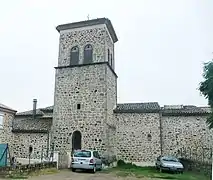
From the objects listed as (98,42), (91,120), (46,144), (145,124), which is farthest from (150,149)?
(98,42)

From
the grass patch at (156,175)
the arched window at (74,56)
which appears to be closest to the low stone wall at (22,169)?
the grass patch at (156,175)

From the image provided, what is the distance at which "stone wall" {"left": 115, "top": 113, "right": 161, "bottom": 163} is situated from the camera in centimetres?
2272

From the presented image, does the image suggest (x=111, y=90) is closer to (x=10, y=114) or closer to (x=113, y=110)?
(x=113, y=110)

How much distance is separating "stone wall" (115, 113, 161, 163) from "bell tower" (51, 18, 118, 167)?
91 centimetres

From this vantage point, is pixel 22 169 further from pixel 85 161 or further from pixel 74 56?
pixel 74 56

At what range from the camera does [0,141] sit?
70.8 feet

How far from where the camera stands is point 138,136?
76.2 feet

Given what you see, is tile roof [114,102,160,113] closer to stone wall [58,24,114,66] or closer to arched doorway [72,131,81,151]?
arched doorway [72,131,81,151]

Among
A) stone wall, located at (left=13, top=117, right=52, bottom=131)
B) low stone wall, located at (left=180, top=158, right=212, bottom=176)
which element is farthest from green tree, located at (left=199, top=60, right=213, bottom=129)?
stone wall, located at (left=13, top=117, right=52, bottom=131)

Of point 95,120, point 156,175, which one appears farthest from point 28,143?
point 156,175

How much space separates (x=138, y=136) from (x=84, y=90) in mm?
6111

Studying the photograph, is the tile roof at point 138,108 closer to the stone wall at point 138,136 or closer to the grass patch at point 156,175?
the stone wall at point 138,136

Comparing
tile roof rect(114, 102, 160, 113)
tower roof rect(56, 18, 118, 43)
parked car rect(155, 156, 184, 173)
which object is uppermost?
tower roof rect(56, 18, 118, 43)

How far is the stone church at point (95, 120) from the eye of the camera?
2180 centimetres
